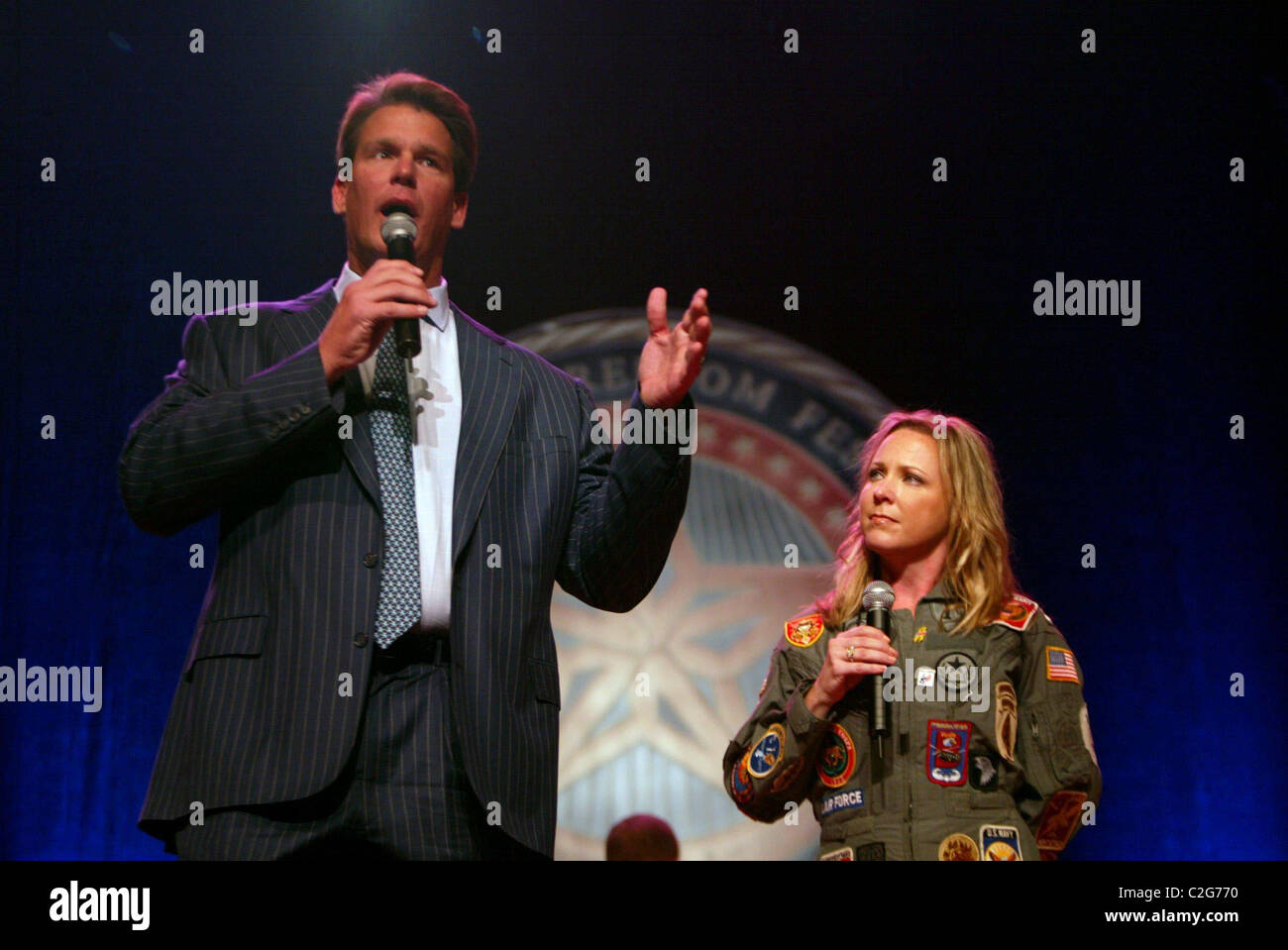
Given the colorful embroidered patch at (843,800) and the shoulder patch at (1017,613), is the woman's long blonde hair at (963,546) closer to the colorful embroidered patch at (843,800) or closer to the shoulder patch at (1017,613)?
the shoulder patch at (1017,613)

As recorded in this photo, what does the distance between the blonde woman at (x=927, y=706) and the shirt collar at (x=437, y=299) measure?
2.95 feet

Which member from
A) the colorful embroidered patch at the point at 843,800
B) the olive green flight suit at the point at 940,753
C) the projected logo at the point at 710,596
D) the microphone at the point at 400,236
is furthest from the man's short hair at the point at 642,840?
the microphone at the point at 400,236

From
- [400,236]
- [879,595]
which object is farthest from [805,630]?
[400,236]

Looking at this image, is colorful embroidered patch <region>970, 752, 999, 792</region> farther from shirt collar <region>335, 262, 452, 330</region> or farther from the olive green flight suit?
shirt collar <region>335, 262, 452, 330</region>

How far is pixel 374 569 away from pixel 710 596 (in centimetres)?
144

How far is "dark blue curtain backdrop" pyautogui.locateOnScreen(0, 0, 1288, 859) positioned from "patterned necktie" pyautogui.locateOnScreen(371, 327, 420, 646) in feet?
3.42

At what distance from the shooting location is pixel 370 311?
7.25 ft

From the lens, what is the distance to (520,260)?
348 cm

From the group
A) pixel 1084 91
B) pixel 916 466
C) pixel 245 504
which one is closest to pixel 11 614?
pixel 245 504

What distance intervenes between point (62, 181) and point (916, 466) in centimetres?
211

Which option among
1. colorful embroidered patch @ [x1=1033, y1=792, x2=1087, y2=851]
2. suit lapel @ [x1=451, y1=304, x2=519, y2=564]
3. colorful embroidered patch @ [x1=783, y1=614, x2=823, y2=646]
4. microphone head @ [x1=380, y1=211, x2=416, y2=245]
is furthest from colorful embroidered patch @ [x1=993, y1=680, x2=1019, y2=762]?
microphone head @ [x1=380, y1=211, x2=416, y2=245]

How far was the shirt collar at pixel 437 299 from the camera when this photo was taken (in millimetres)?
2604

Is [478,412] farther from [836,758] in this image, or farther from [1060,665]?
[1060,665]

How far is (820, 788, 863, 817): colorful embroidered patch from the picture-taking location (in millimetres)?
2604
